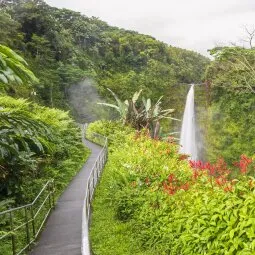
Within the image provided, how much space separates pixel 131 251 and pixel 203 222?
3.03 metres

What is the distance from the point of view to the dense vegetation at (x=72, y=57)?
4308 cm

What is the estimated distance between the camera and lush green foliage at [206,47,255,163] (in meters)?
37.4

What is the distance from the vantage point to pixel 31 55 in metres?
45.1

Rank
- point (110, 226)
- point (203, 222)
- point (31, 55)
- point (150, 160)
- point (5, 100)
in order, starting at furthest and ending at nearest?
point (31, 55) < point (5, 100) < point (150, 160) < point (110, 226) < point (203, 222)

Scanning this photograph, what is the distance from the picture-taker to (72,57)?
5178 cm

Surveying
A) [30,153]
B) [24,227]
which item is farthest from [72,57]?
[24,227]

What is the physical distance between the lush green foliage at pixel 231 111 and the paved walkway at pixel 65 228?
85.8ft

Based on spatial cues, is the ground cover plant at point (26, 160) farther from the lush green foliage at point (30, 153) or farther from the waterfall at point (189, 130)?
the waterfall at point (189, 130)

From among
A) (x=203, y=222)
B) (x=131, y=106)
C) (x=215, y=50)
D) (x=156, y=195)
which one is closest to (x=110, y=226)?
(x=156, y=195)

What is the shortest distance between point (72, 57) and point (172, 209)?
151 ft

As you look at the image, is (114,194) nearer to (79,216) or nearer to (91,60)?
(79,216)

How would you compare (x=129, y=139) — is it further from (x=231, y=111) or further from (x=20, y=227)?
(x=231, y=111)

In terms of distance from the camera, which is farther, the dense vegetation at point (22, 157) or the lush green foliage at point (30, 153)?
the lush green foliage at point (30, 153)

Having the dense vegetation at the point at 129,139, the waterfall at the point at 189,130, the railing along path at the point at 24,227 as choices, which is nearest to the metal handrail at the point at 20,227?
the railing along path at the point at 24,227
